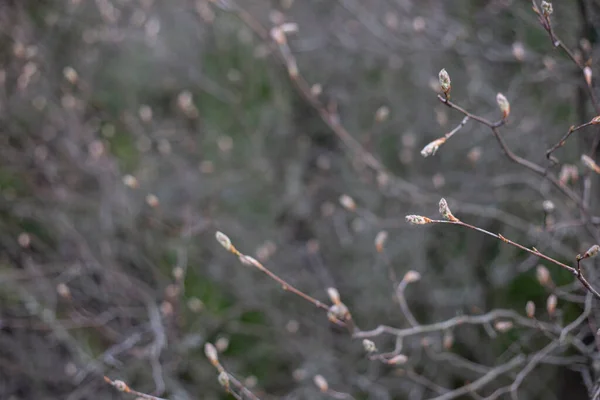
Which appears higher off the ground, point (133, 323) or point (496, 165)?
point (496, 165)

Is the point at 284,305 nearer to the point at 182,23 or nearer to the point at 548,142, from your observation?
the point at 548,142

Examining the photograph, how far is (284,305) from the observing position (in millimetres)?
2891

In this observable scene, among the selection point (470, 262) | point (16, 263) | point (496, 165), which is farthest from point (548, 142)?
point (16, 263)

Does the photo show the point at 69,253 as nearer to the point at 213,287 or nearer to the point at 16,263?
the point at 16,263

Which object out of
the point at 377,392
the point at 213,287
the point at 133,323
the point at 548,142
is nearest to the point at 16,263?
the point at 133,323

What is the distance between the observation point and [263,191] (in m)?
3.03

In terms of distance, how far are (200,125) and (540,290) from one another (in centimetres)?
197

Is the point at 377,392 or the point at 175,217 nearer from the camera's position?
the point at 377,392

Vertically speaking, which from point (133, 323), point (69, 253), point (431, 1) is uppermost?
point (431, 1)

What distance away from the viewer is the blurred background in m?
2.53

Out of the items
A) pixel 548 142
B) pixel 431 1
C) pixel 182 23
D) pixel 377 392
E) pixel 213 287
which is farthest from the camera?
pixel 182 23

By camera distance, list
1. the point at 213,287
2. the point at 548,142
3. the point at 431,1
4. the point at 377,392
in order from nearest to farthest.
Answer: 1. the point at 377,392
2. the point at 548,142
3. the point at 431,1
4. the point at 213,287

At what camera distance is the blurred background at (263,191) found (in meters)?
2.53

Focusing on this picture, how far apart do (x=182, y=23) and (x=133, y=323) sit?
177cm
